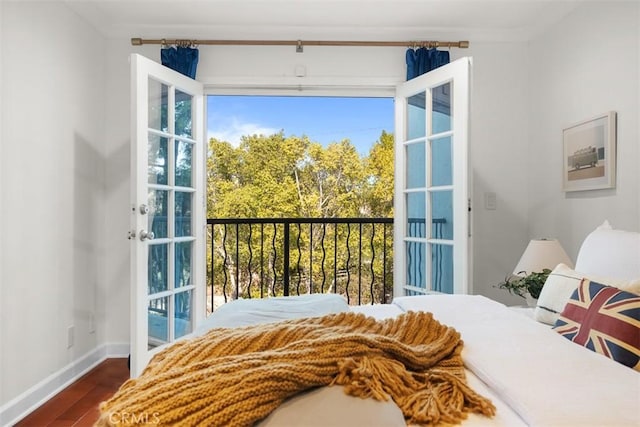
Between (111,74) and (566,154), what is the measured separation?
329cm

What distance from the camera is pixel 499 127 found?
115 inches

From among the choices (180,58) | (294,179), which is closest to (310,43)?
(180,58)

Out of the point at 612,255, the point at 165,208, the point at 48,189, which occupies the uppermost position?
the point at 48,189

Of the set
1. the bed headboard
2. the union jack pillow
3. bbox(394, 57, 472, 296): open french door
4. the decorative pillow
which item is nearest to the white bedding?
the union jack pillow

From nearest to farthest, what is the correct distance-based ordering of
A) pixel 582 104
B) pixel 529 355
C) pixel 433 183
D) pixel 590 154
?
1. pixel 529 355
2. pixel 590 154
3. pixel 582 104
4. pixel 433 183

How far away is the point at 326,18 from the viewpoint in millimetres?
2664

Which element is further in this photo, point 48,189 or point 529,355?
point 48,189

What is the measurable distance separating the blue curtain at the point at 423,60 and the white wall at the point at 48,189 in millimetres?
2308

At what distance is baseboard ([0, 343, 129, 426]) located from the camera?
1915 millimetres

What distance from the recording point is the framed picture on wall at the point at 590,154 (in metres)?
2.10

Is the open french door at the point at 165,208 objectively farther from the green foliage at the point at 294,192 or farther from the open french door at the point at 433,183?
the green foliage at the point at 294,192

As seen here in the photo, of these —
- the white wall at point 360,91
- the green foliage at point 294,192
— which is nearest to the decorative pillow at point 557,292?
the white wall at point 360,91

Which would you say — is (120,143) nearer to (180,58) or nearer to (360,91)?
(180,58)

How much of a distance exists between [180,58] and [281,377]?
2.66m
